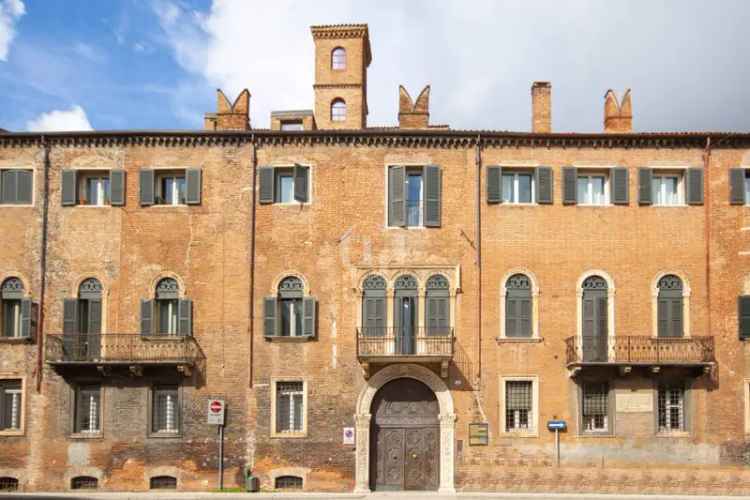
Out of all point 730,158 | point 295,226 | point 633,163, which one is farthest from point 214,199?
point 730,158

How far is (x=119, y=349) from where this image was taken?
95.0 feet

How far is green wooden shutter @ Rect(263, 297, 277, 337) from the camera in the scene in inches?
1147

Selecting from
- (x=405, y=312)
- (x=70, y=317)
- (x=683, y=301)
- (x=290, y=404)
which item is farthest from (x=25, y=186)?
(x=683, y=301)

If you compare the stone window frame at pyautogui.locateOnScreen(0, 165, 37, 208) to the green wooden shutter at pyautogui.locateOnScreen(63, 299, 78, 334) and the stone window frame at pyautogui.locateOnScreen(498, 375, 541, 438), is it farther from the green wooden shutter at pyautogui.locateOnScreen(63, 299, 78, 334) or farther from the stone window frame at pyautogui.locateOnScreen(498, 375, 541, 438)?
the stone window frame at pyautogui.locateOnScreen(498, 375, 541, 438)

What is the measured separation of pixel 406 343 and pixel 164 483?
8.77 meters

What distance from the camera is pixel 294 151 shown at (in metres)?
30.0

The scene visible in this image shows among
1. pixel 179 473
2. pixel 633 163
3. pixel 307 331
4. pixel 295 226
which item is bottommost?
pixel 179 473

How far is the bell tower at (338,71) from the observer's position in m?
37.7

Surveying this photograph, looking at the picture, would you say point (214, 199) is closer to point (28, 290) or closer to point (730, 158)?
point (28, 290)

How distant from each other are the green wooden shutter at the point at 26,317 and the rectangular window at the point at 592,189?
18.1 m

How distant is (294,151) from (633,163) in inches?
435

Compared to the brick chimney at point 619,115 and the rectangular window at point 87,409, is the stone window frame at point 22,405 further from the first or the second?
the brick chimney at point 619,115

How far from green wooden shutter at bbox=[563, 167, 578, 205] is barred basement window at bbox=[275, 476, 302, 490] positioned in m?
12.2

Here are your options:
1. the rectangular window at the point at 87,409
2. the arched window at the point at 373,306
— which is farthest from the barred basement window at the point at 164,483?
the arched window at the point at 373,306
